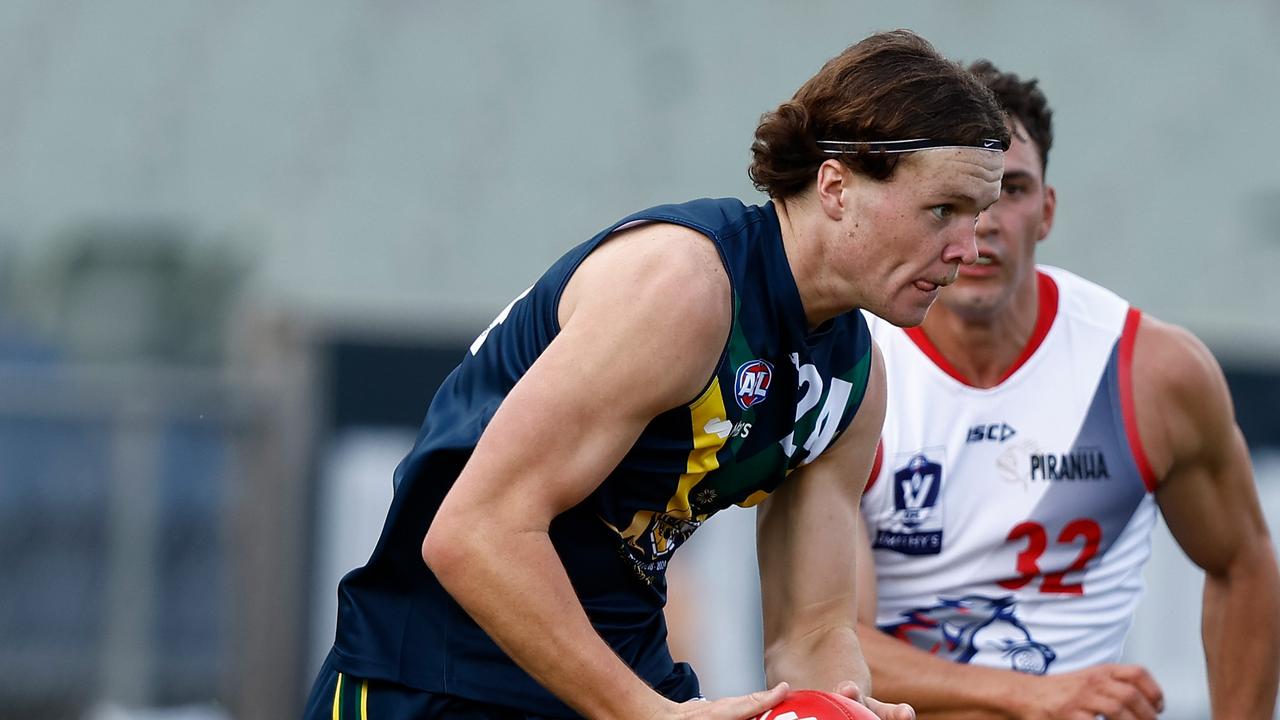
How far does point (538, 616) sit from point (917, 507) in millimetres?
1909

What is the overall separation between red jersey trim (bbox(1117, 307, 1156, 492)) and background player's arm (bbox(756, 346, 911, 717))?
1.08 meters

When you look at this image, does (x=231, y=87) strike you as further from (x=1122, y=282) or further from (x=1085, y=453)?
(x=1085, y=453)

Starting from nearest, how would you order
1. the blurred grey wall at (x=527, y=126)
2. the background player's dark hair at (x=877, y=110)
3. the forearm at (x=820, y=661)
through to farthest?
1. the background player's dark hair at (x=877, y=110)
2. the forearm at (x=820, y=661)
3. the blurred grey wall at (x=527, y=126)

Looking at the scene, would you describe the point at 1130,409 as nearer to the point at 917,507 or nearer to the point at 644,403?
the point at 917,507

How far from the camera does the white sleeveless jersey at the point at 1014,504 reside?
439 cm

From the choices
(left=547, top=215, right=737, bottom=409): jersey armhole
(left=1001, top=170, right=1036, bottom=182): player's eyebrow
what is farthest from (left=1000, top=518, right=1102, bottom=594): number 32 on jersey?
(left=547, top=215, right=737, bottom=409): jersey armhole

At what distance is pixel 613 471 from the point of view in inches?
118

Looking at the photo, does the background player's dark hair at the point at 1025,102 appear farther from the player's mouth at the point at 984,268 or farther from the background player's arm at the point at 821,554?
the background player's arm at the point at 821,554

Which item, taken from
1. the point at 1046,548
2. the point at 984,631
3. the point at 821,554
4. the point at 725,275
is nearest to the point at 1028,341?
the point at 1046,548

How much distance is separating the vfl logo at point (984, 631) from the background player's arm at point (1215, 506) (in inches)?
20.2

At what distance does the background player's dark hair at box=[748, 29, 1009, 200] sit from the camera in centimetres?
297

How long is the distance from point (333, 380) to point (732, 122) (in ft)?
24.2

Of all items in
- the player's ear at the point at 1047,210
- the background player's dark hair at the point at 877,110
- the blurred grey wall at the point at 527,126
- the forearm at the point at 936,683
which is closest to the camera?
the background player's dark hair at the point at 877,110

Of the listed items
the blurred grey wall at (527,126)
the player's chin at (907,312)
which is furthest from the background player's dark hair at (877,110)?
the blurred grey wall at (527,126)
